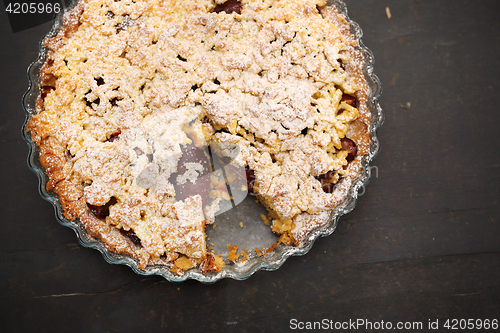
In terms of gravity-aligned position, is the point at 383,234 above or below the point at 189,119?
below

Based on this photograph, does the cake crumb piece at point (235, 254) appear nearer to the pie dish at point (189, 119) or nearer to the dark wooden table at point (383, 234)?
the pie dish at point (189, 119)

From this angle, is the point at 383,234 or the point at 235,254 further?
the point at 383,234

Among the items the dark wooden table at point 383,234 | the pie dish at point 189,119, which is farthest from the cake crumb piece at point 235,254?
the dark wooden table at point 383,234

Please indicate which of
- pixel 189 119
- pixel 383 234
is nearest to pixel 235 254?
pixel 189 119

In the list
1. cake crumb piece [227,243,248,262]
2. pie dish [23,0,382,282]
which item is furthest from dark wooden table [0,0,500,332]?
pie dish [23,0,382,282]

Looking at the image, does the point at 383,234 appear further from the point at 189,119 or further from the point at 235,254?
the point at 189,119

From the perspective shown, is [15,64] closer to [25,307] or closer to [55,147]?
[55,147]
